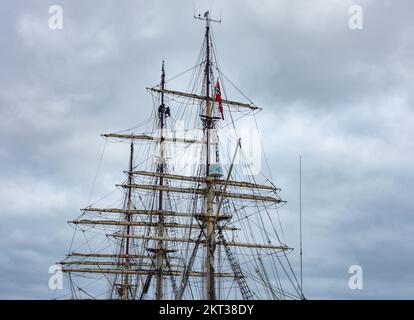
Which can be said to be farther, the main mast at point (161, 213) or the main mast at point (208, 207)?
the main mast at point (161, 213)

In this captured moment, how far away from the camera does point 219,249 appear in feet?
214

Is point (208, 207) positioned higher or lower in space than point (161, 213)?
lower

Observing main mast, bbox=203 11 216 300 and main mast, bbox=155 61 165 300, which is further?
main mast, bbox=155 61 165 300

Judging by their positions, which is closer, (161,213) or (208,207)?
(208,207)

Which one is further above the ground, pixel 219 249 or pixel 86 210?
pixel 86 210
